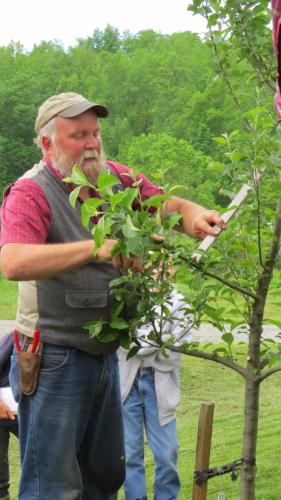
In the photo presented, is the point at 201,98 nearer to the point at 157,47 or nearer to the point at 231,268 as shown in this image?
the point at 157,47

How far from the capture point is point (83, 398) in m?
3.89

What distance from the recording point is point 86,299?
3734 mm

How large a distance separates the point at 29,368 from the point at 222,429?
17.3 feet

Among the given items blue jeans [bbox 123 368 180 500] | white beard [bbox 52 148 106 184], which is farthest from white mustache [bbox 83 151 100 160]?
blue jeans [bbox 123 368 180 500]

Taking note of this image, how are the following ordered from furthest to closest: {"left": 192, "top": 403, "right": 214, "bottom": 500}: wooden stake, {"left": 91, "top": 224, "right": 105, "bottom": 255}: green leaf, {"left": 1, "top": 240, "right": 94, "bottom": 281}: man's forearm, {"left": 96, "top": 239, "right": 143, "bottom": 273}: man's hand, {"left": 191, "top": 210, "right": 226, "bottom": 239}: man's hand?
{"left": 192, "top": 403, "right": 214, "bottom": 500}: wooden stake < {"left": 1, "top": 240, "right": 94, "bottom": 281}: man's forearm < {"left": 191, "top": 210, "right": 226, "bottom": 239}: man's hand < {"left": 96, "top": 239, "right": 143, "bottom": 273}: man's hand < {"left": 91, "top": 224, "right": 105, "bottom": 255}: green leaf

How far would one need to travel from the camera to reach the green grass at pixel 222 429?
22.7ft

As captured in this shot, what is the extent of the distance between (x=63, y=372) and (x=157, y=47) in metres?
79.4

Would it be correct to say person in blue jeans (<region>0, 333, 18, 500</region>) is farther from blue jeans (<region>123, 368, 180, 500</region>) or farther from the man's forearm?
the man's forearm

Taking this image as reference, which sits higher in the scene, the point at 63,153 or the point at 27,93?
the point at 27,93

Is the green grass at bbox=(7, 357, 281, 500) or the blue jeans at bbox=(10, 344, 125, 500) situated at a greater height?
the blue jeans at bbox=(10, 344, 125, 500)

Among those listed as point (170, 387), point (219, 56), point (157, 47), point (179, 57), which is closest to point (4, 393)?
point (170, 387)

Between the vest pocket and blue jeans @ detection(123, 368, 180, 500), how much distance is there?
7.64ft

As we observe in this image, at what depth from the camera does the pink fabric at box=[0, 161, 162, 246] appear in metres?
3.56

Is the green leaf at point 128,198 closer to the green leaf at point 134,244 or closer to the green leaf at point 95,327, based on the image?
the green leaf at point 134,244
